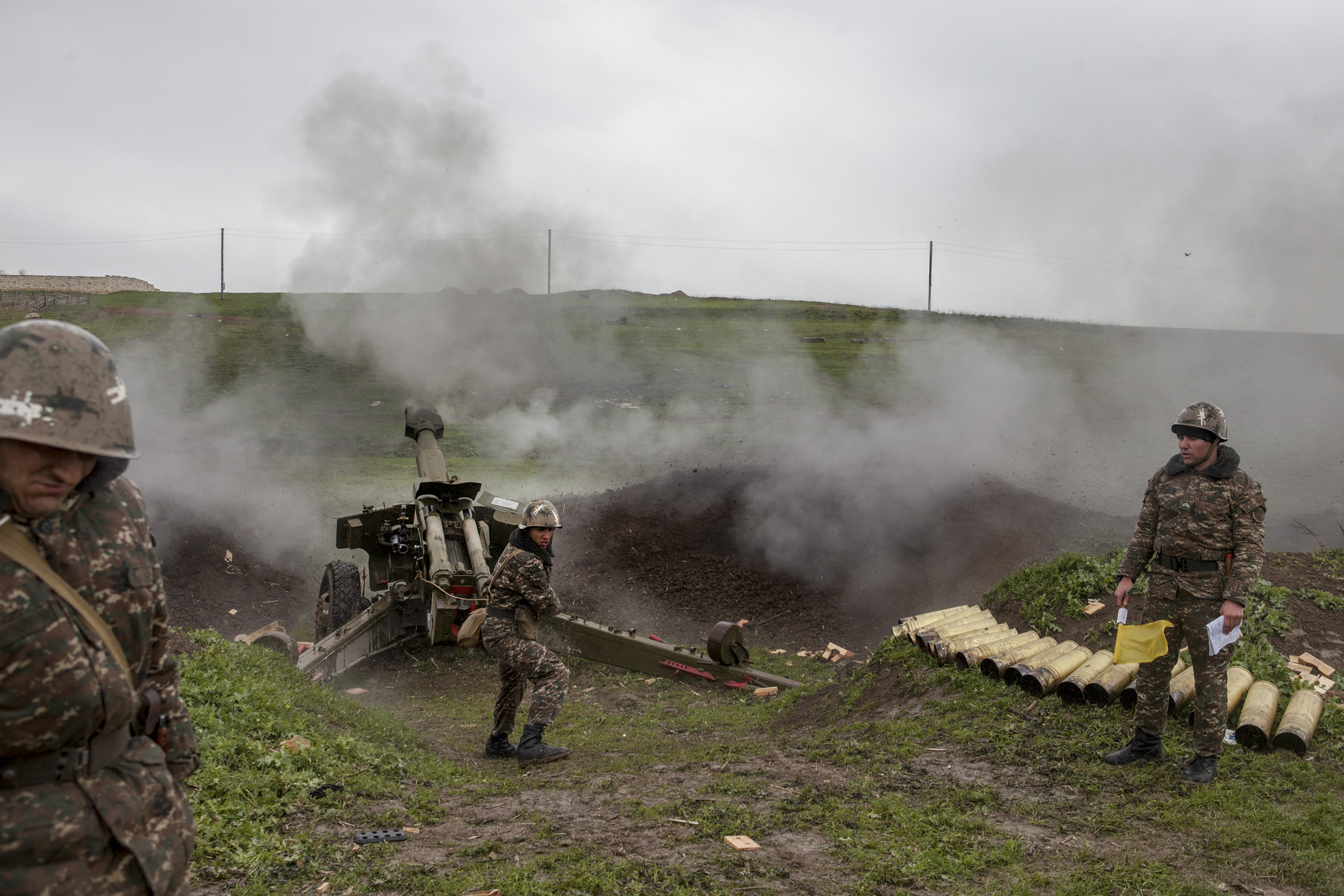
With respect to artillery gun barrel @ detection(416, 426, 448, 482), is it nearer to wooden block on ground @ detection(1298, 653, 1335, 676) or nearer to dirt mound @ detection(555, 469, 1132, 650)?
dirt mound @ detection(555, 469, 1132, 650)

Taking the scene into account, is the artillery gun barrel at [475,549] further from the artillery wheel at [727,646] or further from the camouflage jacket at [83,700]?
the camouflage jacket at [83,700]

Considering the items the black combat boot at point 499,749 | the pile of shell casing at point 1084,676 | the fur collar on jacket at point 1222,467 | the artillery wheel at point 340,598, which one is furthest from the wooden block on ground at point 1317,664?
the artillery wheel at point 340,598

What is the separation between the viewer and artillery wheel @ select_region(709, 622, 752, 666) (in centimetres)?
820

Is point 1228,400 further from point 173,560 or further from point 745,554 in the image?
point 173,560

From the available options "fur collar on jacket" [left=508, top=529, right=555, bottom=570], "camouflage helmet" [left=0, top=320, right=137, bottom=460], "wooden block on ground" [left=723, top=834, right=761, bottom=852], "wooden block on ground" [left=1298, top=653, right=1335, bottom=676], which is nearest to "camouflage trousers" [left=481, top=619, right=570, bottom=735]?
"fur collar on jacket" [left=508, top=529, right=555, bottom=570]

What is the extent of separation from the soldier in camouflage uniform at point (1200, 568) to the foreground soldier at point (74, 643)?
4.81 m

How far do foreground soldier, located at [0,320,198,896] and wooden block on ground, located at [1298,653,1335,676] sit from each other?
23.6ft

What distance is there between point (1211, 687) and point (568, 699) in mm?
5122

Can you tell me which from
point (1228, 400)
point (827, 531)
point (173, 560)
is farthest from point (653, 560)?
point (1228, 400)

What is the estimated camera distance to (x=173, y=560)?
12.6 m

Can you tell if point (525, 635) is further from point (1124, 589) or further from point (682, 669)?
point (1124, 589)

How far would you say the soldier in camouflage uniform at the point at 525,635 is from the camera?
241 inches

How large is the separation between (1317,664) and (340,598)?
8.87m

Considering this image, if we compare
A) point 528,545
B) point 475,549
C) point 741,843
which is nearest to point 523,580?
point 528,545
